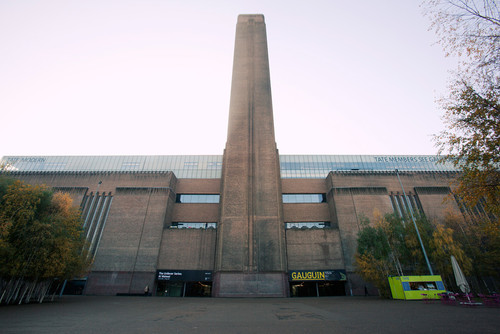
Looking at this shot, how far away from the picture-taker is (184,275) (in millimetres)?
31969

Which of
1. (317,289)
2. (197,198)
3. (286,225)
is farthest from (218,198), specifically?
(317,289)

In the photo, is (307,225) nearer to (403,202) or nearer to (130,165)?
(403,202)

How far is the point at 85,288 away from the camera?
102 ft

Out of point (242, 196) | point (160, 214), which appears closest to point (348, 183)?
point (242, 196)

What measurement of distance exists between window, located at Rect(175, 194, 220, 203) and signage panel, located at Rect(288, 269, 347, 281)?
53.8 feet

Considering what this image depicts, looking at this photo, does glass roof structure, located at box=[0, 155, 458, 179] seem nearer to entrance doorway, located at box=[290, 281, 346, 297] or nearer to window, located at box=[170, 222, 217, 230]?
window, located at box=[170, 222, 217, 230]

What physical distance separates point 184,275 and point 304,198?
71.6ft

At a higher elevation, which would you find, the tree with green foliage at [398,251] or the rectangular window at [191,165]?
the rectangular window at [191,165]

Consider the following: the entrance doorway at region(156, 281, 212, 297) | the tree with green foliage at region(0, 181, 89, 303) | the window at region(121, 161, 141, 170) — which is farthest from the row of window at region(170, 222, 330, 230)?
the window at region(121, 161, 141, 170)

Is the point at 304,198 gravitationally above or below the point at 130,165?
below

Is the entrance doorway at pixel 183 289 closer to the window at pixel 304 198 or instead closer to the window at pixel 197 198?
the window at pixel 197 198

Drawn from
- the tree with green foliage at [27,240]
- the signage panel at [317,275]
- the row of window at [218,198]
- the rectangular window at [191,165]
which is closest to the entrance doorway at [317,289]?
the signage panel at [317,275]

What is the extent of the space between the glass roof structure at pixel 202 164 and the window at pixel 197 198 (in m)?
8.66

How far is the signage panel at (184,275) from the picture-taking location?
31.8 m
